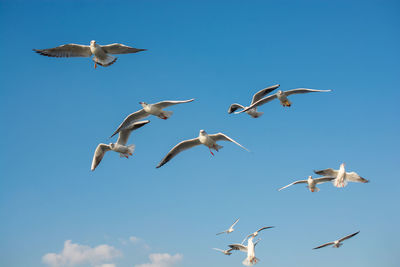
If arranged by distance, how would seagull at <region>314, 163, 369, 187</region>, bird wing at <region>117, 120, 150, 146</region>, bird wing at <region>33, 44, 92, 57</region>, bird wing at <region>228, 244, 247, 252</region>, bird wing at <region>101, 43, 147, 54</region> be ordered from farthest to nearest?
bird wing at <region>228, 244, 247, 252</region> < seagull at <region>314, 163, 369, 187</region> < bird wing at <region>117, 120, 150, 146</region> < bird wing at <region>33, 44, 92, 57</region> < bird wing at <region>101, 43, 147, 54</region>

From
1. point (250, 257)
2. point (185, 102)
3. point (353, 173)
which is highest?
point (185, 102)

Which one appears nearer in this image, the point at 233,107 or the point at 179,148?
the point at 179,148

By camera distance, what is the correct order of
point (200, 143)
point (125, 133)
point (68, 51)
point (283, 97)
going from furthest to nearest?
point (125, 133) → point (283, 97) → point (68, 51) → point (200, 143)

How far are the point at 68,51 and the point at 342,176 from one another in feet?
44.4

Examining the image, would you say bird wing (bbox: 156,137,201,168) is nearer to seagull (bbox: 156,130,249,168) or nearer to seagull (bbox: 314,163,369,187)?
seagull (bbox: 156,130,249,168)

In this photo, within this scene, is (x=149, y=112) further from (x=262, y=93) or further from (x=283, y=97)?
(x=283, y=97)

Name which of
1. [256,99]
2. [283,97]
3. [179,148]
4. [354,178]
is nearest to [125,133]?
[179,148]

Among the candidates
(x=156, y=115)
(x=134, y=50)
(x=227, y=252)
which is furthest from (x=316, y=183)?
(x=134, y=50)

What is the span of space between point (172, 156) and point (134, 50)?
15.6 ft

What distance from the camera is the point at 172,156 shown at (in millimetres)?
21000

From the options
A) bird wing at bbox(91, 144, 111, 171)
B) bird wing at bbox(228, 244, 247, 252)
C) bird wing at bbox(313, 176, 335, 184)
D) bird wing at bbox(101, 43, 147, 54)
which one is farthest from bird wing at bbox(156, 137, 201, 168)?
bird wing at bbox(313, 176, 335, 184)

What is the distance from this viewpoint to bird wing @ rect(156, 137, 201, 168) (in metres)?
20.6

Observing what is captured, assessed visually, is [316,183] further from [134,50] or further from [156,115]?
[134,50]

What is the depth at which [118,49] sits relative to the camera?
20719 mm
